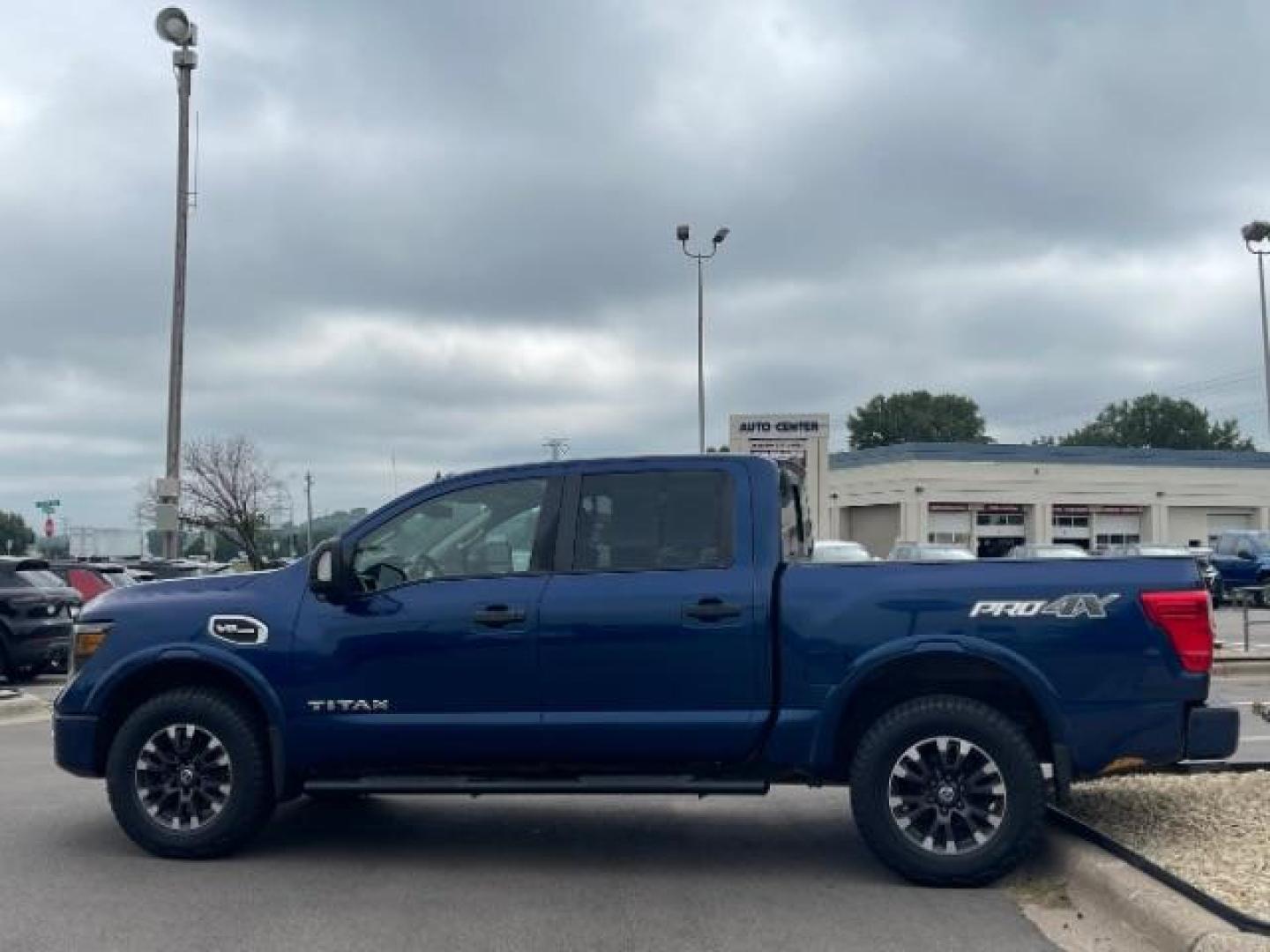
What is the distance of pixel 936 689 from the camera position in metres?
6.96

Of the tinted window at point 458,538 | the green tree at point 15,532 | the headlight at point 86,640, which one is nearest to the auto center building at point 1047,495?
the tinted window at point 458,538

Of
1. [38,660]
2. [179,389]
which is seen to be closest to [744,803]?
[38,660]

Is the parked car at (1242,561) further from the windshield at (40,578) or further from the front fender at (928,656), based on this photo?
the front fender at (928,656)

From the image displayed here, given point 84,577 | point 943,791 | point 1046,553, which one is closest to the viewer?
point 943,791

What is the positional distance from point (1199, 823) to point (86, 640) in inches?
234

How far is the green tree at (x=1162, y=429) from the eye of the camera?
104 meters

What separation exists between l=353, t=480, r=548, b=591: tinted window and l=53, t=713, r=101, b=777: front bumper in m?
1.69

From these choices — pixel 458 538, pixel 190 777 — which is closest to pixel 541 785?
pixel 458 538

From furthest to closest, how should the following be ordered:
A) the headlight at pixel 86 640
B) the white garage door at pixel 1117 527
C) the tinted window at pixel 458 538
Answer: the white garage door at pixel 1117 527
the headlight at pixel 86 640
the tinted window at pixel 458 538

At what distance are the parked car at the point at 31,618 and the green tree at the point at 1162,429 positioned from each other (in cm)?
9504

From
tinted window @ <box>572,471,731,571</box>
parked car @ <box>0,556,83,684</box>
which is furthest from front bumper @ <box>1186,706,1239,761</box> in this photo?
parked car @ <box>0,556,83,684</box>

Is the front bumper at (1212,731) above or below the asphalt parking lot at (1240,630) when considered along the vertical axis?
above

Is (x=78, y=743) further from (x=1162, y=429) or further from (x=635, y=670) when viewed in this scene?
(x=1162, y=429)

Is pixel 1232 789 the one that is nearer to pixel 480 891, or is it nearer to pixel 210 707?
pixel 480 891
